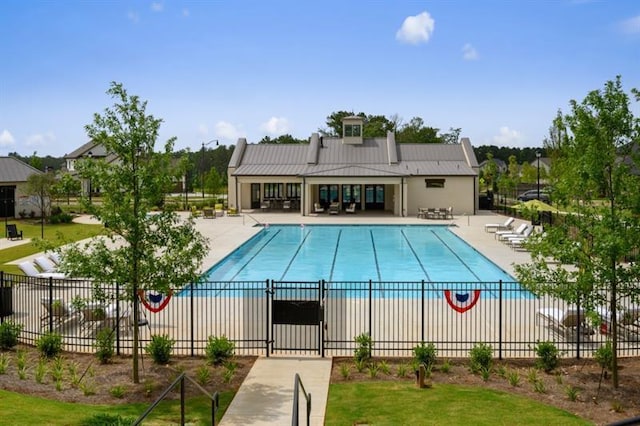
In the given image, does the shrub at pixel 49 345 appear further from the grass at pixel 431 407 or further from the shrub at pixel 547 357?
the shrub at pixel 547 357

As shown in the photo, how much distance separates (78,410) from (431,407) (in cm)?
544

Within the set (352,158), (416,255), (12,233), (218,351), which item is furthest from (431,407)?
(352,158)

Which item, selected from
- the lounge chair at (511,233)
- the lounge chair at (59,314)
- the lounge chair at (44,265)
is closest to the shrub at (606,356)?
the lounge chair at (59,314)

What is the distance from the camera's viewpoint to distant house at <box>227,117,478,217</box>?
156 feet

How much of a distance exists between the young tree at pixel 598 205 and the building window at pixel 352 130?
44212 mm

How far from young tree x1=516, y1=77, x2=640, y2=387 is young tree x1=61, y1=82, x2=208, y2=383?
646 centimetres

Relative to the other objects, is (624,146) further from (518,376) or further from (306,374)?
(306,374)

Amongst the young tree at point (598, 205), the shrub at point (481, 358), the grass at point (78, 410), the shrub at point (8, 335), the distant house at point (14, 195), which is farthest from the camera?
the distant house at point (14, 195)

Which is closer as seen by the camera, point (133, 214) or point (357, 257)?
point (133, 214)

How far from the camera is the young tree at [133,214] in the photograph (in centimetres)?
1107

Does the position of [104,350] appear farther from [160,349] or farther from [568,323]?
[568,323]

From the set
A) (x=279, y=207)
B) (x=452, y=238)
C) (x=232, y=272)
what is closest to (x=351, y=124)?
(x=279, y=207)

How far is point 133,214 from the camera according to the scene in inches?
438

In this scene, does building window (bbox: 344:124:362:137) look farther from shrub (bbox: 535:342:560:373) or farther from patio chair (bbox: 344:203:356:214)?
shrub (bbox: 535:342:560:373)
